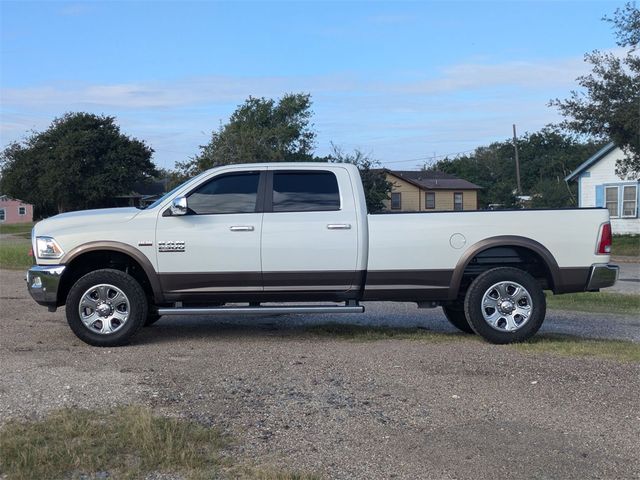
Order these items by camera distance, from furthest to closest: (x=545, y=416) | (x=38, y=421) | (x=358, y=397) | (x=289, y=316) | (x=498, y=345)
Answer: (x=289, y=316) < (x=498, y=345) < (x=358, y=397) < (x=545, y=416) < (x=38, y=421)

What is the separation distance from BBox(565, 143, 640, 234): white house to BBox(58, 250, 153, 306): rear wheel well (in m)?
30.2

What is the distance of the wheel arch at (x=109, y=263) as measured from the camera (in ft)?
26.2

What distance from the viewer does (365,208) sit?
27.0ft

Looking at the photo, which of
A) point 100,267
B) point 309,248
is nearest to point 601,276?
point 309,248

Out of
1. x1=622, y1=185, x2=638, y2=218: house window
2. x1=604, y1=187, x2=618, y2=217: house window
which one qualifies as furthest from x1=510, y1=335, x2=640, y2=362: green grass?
x1=604, y1=187, x2=618, y2=217: house window

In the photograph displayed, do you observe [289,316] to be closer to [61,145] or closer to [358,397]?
[358,397]

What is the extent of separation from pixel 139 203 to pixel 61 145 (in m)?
50.6

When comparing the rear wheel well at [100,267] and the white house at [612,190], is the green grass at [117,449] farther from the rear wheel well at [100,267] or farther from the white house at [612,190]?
the white house at [612,190]

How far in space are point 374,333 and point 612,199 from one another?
3003 cm

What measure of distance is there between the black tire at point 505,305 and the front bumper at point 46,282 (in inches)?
172

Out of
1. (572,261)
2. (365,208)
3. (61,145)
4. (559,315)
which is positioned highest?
(61,145)

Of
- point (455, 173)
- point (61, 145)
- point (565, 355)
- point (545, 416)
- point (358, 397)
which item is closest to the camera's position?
point (545, 416)

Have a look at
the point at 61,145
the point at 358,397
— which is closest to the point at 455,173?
the point at 61,145

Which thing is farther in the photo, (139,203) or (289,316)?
(289,316)
